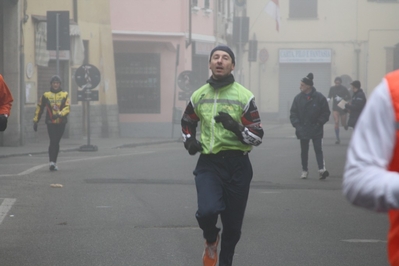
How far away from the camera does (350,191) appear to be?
2.43 metres

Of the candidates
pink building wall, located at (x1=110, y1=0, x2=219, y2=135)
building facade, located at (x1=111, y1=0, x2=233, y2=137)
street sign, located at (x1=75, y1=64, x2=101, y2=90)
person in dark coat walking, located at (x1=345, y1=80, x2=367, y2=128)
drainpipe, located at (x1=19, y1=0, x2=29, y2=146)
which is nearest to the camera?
person in dark coat walking, located at (x1=345, y1=80, x2=367, y2=128)

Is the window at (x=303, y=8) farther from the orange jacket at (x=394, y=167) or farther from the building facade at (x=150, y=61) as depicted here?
the orange jacket at (x=394, y=167)

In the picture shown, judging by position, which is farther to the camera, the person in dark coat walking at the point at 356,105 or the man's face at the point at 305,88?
the person in dark coat walking at the point at 356,105

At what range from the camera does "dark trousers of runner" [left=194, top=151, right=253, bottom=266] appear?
20.1 ft

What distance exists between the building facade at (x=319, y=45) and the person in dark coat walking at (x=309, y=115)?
34479mm

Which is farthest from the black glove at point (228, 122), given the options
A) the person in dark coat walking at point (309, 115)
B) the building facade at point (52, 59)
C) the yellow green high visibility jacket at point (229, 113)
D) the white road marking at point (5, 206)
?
the building facade at point (52, 59)

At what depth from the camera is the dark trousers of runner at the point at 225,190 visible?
6125mm

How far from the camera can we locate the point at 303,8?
50219mm

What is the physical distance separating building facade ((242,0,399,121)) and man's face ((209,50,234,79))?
43.0 m

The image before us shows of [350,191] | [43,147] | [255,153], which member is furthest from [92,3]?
[350,191]

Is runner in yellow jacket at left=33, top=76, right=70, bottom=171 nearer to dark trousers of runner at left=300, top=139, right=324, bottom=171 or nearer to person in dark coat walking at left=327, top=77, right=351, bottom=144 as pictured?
dark trousers of runner at left=300, top=139, right=324, bottom=171

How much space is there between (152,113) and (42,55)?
Answer: 9.42m

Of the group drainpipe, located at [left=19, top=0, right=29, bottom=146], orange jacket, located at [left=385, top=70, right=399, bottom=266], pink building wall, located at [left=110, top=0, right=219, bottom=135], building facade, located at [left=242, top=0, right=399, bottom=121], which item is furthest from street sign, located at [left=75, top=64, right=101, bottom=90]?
building facade, located at [left=242, top=0, right=399, bottom=121]

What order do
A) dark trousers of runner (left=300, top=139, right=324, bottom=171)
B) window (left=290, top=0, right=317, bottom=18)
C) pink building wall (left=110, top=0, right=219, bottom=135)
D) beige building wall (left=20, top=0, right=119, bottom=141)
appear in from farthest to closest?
window (left=290, top=0, right=317, bottom=18) → pink building wall (left=110, top=0, right=219, bottom=135) → beige building wall (left=20, top=0, right=119, bottom=141) → dark trousers of runner (left=300, top=139, right=324, bottom=171)
